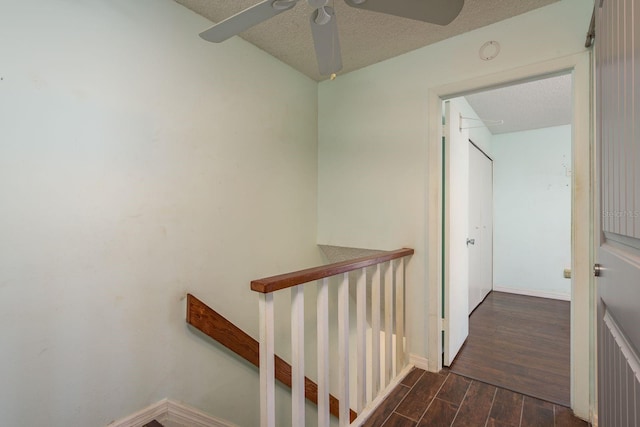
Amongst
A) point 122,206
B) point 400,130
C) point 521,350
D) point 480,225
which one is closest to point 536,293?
point 480,225

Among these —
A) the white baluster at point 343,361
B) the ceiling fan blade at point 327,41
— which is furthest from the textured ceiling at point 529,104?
the white baluster at point 343,361

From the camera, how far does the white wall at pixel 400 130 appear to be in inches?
67.6

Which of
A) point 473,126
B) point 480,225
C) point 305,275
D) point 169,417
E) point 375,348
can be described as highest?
point 473,126

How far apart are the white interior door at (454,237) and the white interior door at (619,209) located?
3.73 feet

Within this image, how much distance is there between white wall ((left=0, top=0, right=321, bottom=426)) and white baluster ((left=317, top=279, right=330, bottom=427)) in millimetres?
833

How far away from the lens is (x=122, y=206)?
1489mm

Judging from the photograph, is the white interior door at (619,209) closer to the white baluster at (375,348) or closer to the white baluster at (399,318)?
the white baluster at (375,348)

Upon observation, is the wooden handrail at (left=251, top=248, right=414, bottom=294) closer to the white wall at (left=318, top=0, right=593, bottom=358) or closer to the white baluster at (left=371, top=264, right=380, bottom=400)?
the white baluster at (left=371, top=264, right=380, bottom=400)

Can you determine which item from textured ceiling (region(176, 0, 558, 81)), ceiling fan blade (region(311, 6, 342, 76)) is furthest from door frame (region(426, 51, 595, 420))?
ceiling fan blade (region(311, 6, 342, 76))

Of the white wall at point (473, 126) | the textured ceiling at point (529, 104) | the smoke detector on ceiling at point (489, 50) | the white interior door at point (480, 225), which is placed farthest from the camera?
the white interior door at point (480, 225)

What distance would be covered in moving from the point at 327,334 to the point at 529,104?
11.0 feet

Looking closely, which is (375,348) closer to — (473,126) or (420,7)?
(420,7)

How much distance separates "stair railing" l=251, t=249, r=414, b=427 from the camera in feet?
3.67

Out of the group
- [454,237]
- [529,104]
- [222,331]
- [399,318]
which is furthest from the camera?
[529,104]
